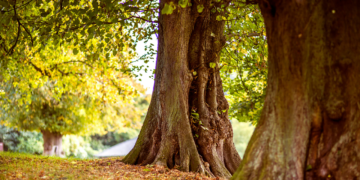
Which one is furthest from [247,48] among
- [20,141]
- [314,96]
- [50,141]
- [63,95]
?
[20,141]

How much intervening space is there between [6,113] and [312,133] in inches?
726

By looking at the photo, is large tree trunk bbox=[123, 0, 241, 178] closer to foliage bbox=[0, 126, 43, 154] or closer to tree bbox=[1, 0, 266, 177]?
tree bbox=[1, 0, 266, 177]

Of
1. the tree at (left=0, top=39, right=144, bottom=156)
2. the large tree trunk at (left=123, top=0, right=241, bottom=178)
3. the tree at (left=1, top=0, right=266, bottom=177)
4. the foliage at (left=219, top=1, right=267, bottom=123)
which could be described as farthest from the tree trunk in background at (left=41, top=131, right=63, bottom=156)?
the large tree trunk at (left=123, top=0, right=241, bottom=178)

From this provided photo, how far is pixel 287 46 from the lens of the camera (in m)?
3.60

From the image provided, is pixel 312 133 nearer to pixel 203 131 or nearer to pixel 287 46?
pixel 287 46

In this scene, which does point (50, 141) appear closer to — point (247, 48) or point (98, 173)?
point (247, 48)

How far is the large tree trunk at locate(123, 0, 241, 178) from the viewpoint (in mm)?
6266

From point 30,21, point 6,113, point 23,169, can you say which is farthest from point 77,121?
point 23,169

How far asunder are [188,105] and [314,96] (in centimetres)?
366

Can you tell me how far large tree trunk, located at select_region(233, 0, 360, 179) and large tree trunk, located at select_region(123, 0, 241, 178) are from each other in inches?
105

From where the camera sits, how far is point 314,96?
3.39m

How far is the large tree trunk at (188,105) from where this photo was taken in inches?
247

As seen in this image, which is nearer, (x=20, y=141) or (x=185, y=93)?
(x=185, y=93)

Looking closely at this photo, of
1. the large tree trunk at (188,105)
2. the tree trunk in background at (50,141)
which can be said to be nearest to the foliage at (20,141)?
the tree trunk in background at (50,141)
